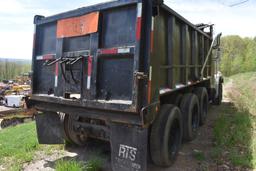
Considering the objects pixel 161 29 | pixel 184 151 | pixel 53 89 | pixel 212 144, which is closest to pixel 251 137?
pixel 212 144

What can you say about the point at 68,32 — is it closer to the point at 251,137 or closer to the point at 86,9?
the point at 86,9

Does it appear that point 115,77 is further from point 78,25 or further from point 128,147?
point 78,25

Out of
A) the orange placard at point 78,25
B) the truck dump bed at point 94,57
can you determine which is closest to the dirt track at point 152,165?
the truck dump bed at point 94,57

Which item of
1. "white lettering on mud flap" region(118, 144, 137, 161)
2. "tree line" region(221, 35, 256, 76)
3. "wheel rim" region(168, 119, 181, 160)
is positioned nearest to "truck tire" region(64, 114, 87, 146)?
"white lettering on mud flap" region(118, 144, 137, 161)

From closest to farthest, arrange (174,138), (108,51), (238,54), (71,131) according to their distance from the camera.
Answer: (108,51) < (174,138) < (71,131) < (238,54)

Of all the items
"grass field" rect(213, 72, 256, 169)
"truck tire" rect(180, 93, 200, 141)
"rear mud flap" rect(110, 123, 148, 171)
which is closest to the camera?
"rear mud flap" rect(110, 123, 148, 171)

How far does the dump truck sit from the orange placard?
0.01m

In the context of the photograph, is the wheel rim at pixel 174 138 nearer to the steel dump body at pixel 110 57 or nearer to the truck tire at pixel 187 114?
the steel dump body at pixel 110 57

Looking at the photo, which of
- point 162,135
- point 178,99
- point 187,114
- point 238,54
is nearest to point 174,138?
point 162,135

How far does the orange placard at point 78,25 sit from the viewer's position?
383 centimetres

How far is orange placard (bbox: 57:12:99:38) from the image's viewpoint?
151 inches

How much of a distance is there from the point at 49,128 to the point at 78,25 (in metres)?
1.98

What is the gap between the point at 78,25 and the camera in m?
4.08

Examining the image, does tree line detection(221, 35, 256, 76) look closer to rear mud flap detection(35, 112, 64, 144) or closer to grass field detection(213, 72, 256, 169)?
grass field detection(213, 72, 256, 169)
